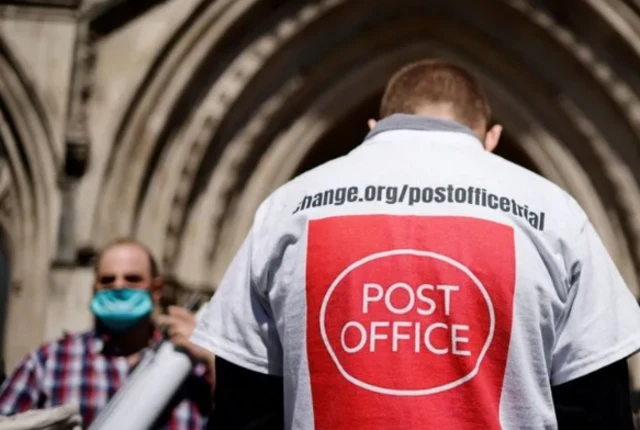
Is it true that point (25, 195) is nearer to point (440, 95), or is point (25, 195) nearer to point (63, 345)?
point (63, 345)

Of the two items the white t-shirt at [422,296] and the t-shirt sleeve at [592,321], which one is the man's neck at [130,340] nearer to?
the white t-shirt at [422,296]

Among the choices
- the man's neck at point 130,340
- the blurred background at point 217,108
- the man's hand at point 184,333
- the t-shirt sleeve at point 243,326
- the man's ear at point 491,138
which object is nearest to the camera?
the t-shirt sleeve at point 243,326

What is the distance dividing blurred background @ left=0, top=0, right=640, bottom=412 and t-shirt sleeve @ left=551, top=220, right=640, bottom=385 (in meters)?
4.97

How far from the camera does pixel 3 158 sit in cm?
686

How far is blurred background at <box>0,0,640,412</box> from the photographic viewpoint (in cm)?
655

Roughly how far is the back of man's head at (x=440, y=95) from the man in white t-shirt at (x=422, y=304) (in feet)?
0.10

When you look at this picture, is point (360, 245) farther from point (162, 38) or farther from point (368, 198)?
point (162, 38)

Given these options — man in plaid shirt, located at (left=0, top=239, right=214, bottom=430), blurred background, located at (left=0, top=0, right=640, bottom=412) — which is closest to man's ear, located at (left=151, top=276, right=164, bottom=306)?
man in plaid shirt, located at (left=0, top=239, right=214, bottom=430)

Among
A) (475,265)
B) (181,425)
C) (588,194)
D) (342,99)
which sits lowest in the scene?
(181,425)

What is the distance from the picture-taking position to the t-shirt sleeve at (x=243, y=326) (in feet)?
5.73

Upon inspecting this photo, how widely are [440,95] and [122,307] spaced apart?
1500 mm

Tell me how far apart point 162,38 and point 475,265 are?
17.3 ft

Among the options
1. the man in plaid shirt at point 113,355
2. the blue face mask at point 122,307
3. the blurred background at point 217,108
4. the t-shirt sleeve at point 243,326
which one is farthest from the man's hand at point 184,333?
the blurred background at point 217,108

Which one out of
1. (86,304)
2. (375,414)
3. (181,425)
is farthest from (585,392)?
(86,304)
